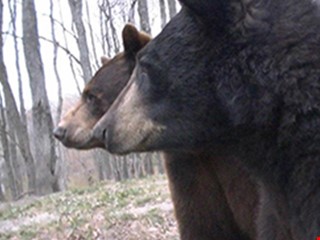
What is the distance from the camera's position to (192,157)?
5.17 metres

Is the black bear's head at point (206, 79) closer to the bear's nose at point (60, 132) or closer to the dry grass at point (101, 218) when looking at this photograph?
the bear's nose at point (60, 132)

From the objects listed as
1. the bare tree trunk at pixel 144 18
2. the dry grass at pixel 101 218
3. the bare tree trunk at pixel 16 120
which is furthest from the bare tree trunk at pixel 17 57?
the dry grass at pixel 101 218

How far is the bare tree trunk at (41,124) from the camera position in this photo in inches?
682

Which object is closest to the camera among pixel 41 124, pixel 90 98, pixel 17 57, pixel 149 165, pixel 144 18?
pixel 90 98

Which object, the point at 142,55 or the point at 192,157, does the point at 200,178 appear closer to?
the point at 192,157

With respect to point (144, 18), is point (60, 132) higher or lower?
lower

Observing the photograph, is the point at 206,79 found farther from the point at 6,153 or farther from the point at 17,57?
the point at 17,57

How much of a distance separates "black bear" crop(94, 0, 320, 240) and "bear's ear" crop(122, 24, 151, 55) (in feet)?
7.26

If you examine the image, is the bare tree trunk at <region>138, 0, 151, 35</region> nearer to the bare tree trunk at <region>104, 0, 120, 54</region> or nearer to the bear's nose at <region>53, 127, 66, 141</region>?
the bare tree trunk at <region>104, 0, 120, 54</region>

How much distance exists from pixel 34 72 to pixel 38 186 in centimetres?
293

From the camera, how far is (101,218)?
30.9 feet

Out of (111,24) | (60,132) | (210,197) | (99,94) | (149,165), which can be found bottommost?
(210,197)

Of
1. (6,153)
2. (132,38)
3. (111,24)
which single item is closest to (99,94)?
(132,38)

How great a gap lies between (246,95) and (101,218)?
21.5 feet
